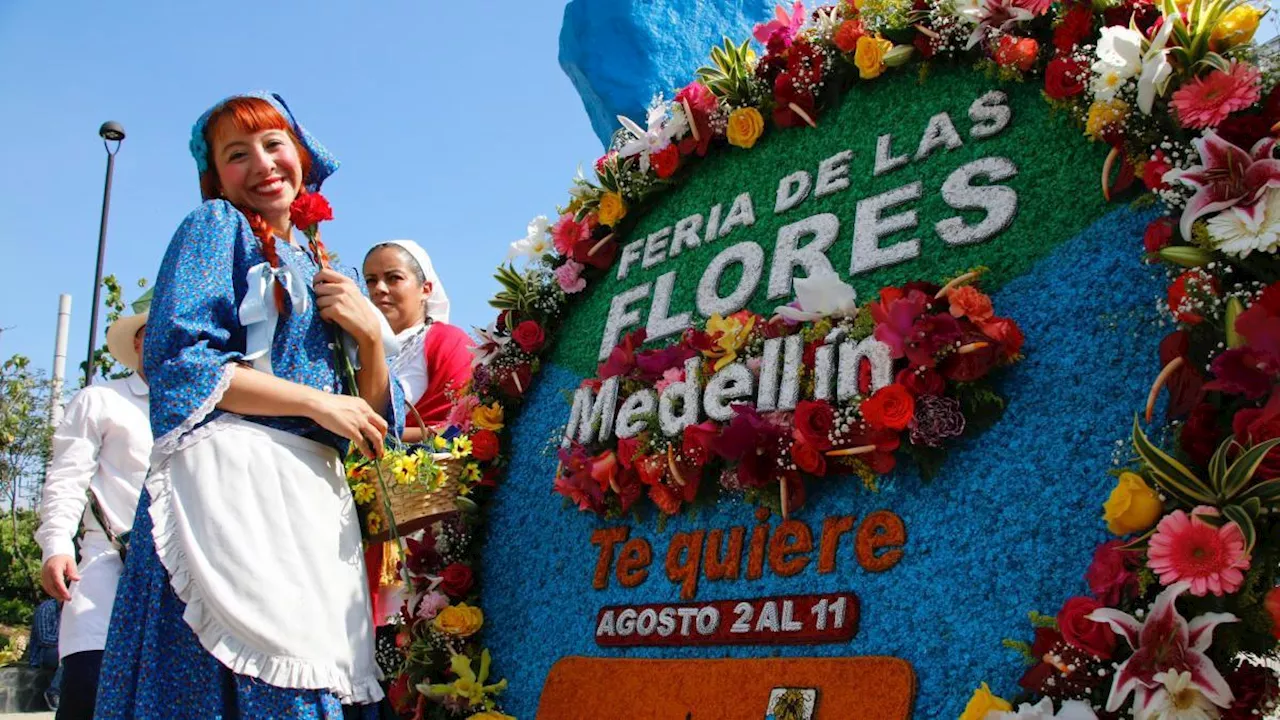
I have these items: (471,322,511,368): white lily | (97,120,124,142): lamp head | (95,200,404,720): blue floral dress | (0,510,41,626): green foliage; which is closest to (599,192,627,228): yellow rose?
(471,322,511,368): white lily

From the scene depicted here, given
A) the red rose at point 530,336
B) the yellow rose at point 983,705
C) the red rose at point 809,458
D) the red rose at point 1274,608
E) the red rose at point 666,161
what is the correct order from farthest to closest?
1. the red rose at point 530,336
2. the red rose at point 666,161
3. the red rose at point 809,458
4. the yellow rose at point 983,705
5. the red rose at point 1274,608

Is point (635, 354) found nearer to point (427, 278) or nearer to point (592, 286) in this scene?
point (592, 286)

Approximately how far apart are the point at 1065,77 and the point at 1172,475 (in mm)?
926

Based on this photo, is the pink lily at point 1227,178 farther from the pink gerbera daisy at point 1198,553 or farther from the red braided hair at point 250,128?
the red braided hair at point 250,128

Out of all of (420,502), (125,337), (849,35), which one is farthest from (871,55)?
(125,337)

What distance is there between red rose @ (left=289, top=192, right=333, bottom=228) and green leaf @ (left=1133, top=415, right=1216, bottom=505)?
1944mm

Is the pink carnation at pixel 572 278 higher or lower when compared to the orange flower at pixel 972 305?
higher

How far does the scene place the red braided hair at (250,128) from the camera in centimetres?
260

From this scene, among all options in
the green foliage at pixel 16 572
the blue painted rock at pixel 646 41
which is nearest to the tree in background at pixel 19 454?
the green foliage at pixel 16 572

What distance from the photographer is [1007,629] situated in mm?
2010

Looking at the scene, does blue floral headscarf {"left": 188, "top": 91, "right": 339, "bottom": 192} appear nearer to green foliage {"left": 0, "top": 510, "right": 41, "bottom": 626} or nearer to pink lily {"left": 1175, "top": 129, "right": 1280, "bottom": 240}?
pink lily {"left": 1175, "top": 129, "right": 1280, "bottom": 240}

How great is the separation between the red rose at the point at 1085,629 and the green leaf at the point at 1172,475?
A: 0.22m

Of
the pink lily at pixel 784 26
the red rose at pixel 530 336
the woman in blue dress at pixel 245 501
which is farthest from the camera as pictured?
the red rose at pixel 530 336

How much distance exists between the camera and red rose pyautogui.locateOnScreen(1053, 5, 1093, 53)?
2307 mm
